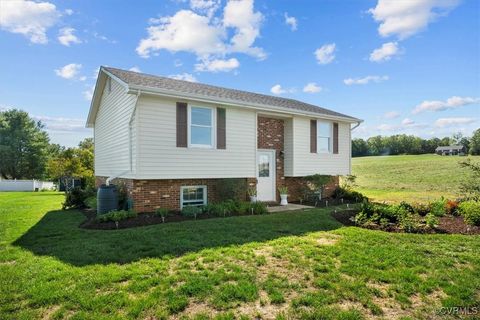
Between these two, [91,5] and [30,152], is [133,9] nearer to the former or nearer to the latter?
[91,5]

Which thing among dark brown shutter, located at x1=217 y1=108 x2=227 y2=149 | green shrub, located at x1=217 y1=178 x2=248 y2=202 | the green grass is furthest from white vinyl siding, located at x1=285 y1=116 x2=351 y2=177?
the green grass

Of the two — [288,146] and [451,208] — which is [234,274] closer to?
[451,208]

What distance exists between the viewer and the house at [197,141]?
Result: 29.2 ft

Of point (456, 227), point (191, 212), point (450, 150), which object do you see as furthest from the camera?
point (450, 150)

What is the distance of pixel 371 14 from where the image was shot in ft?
34.9

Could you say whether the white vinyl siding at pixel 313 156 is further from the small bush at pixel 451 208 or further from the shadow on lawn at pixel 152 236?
the small bush at pixel 451 208

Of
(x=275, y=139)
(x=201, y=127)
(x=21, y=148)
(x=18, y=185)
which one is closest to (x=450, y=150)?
(x=275, y=139)

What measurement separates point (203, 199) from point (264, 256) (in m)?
5.84

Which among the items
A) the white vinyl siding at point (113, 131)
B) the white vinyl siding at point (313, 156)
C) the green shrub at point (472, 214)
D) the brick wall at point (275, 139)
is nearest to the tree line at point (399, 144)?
the white vinyl siding at point (313, 156)

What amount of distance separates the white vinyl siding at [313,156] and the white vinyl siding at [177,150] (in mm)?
2447

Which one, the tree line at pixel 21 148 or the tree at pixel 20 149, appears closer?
the tree line at pixel 21 148

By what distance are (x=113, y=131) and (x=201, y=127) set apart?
415 centimetres

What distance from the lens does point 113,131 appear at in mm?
11461

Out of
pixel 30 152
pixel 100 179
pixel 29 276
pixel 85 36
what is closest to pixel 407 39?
pixel 85 36
